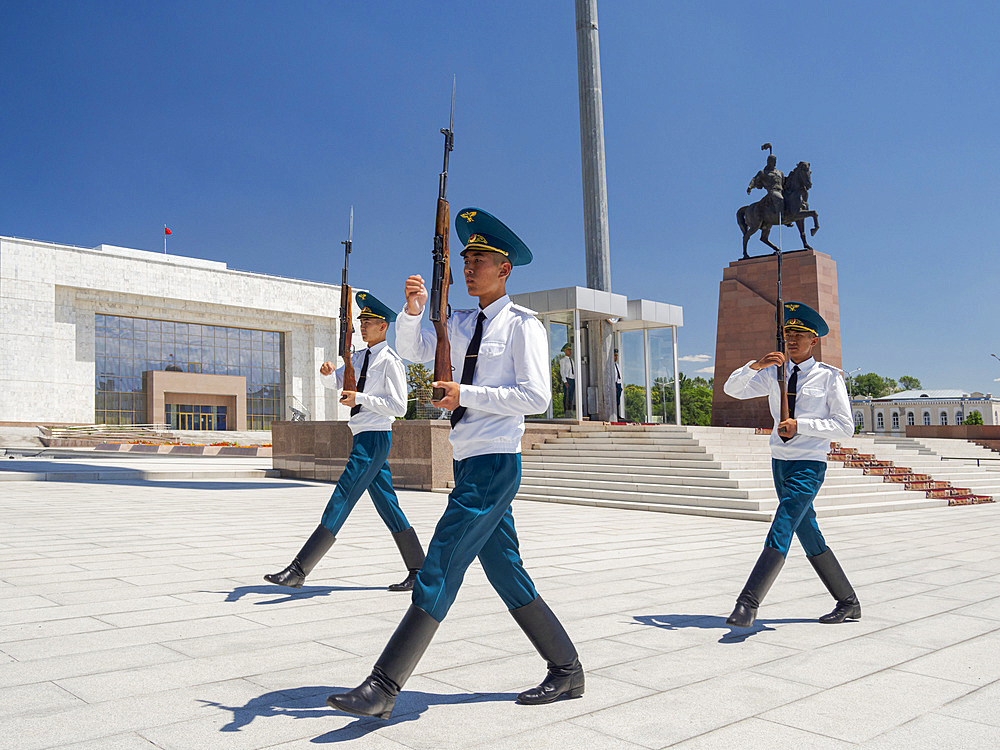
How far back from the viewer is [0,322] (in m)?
44.7

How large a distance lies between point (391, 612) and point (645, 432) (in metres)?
11.7

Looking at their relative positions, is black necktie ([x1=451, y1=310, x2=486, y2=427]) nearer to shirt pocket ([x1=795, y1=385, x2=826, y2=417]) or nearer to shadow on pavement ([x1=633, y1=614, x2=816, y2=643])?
shadow on pavement ([x1=633, y1=614, x2=816, y2=643])

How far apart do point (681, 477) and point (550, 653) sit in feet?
33.6

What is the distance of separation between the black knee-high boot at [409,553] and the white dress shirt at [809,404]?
2.32 m

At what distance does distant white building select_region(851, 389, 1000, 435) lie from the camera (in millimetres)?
77938

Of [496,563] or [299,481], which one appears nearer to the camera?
[496,563]

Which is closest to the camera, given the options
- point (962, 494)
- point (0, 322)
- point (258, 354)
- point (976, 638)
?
point (976, 638)

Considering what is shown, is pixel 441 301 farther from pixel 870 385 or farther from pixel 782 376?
pixel 870 385

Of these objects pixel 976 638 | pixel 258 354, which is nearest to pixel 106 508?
pixel 976 638

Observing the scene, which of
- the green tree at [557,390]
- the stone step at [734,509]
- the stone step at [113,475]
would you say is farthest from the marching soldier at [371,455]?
the green tree at [557,390]

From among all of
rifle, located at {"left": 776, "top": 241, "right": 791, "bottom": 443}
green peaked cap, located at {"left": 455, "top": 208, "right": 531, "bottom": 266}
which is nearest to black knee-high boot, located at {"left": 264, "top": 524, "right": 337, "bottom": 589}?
green peaked cap, located at {"left": 455, "top": 208, "right": 531, "bottom": 266}

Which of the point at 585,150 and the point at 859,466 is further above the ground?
the point at 585,150

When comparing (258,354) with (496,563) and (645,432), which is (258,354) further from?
(496,563)

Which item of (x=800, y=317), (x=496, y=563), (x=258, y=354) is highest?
(x=258, y=354)
